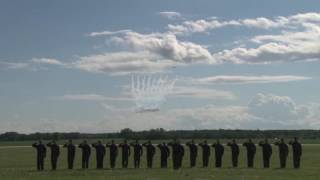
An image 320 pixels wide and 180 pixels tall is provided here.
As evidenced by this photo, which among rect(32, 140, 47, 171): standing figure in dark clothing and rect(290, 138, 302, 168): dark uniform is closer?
rect(32, 140, 47, 171): standing figure in dark clothing

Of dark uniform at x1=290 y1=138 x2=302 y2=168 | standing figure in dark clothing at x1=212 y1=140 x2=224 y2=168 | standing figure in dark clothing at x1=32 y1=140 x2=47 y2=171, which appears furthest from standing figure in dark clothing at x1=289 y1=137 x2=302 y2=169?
standing figure in dark clothing at x1=32 y1=140 x2=47 y2=171

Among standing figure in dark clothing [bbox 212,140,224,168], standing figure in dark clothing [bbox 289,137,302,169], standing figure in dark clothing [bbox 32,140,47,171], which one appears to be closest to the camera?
standing figure in dark clothing [bbox 32,140,47,171]

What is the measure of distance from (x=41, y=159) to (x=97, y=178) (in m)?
8.36

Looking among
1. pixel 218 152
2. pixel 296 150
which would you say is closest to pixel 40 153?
pixel 218 152

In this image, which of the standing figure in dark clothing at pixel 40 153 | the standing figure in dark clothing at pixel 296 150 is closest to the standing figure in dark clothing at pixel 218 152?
the standing figure in dark clothing at pixel 296 150

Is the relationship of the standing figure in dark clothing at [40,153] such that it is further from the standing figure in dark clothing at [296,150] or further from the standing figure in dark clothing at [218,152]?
the standing figure in dark clothing at [296,150]

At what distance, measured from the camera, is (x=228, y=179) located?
1134 inches

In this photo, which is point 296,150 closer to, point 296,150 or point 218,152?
point 296,150

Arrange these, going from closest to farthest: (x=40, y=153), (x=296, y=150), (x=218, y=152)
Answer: (x=40, y=153)
(x=296, y=150)
(x=218, y=152)

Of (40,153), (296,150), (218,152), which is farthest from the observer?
(218,152)

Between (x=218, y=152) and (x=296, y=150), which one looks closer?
(x=296, y=150)

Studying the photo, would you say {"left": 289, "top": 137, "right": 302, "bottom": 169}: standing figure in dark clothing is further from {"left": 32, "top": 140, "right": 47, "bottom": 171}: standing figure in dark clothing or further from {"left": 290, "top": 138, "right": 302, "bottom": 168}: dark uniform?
{"left": 32, "top": 140, "right": 47, "bottom": 171}: standing figure in dark clothing

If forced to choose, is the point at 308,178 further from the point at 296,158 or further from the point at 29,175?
the point at 29,175

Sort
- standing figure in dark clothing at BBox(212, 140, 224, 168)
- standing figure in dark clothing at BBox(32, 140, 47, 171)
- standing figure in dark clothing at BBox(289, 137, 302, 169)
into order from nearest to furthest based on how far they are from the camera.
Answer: standing figure in dark clothing at BBox(32, 140, 47, 171)
standing figure in dark clothing at BBox(289, 137, 302, 169)
standing figure in dark clothing at BBox(212, 140, 224, 168)
